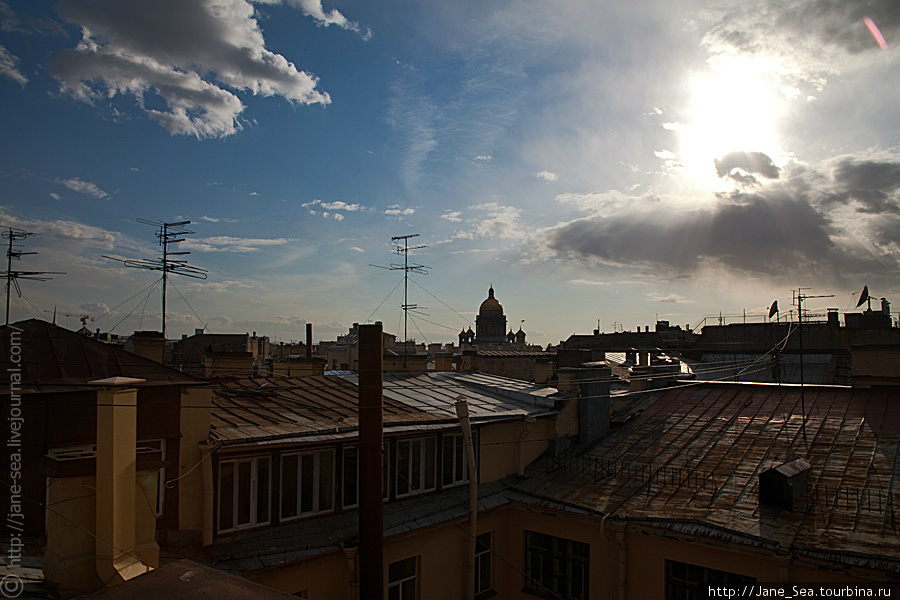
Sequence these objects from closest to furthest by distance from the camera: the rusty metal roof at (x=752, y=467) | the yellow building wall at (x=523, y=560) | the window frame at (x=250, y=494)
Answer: the window frame at (x=250, y=494)
the yellow building wall at (x=523, y=560)
the rusty metal roof at (x=752, y=467)

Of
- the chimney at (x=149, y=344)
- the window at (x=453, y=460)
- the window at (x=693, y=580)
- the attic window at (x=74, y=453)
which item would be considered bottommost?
the window at (x=693, y=580)

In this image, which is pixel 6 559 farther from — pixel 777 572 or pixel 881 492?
pixel 881 492

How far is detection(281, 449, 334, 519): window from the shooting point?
10.3 metres

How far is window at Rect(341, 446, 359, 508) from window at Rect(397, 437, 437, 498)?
113 cm

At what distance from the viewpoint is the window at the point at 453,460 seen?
13.1 metres

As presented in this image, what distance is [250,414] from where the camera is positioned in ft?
36.7

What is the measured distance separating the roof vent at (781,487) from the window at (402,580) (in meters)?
7.22

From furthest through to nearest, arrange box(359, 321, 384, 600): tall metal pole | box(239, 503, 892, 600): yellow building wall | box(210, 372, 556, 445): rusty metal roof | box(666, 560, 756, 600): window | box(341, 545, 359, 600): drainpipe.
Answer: box(210, 372, 556, 445): rusty metal roof < box(666, 560, 756, 600): window < box(341, 545, 359, 600): drainpipe < box(359, 321, 384, 600): tall metal pole < box(239, 503, 892, 600): yellow building wall

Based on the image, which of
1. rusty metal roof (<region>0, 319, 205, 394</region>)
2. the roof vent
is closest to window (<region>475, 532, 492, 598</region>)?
the roof vent

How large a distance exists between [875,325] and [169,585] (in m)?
46.8

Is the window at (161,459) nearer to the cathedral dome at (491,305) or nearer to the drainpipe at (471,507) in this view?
the drainpipe at (471,507)

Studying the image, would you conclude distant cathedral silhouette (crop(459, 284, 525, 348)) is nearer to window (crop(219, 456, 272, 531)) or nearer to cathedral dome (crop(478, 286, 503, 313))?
cathedral dome (crop(478, 286, 503, 313))

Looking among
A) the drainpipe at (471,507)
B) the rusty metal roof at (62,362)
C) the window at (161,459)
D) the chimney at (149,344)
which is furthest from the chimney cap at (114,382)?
the drainpipe at (471,507)

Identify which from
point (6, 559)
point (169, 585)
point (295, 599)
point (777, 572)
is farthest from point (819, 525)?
point (6, 559)
